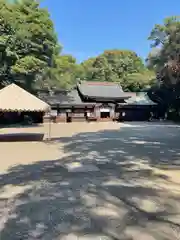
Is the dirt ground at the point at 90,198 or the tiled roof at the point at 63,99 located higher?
the tiled roof at the point at 63,99

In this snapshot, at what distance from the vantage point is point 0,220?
14.0 ft

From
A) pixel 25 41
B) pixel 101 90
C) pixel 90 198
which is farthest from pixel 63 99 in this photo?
pixel 90 198

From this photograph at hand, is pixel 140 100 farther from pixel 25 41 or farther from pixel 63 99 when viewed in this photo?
pixel 25 41

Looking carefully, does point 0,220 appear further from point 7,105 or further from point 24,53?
point 24,53

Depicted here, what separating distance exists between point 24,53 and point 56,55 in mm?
5509

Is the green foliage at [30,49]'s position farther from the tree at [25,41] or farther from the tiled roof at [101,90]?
the tiled roof at [101,90]

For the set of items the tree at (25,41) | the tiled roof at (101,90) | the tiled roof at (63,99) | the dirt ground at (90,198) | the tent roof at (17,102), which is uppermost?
the tree at (25,41)

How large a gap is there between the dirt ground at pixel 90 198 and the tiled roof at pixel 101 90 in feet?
89.3

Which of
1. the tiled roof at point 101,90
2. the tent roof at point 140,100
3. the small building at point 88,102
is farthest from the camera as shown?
the tent roof at point 140,100

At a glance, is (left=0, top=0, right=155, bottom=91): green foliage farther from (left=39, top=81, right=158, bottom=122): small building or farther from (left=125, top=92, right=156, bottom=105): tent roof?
(left=125, top=92, right=156, bottom=105): tent roof

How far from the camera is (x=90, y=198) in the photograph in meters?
5.18

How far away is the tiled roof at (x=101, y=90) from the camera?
36.4 m

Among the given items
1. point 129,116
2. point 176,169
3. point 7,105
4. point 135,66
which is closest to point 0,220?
point 176,169

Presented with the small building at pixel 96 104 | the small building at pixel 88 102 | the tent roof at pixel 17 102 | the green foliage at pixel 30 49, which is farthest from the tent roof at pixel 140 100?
the tent roof at pixel 17 102
